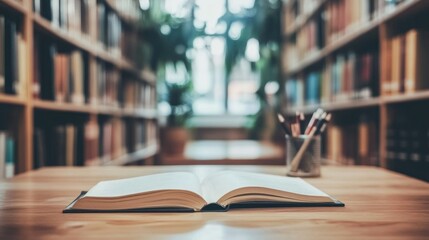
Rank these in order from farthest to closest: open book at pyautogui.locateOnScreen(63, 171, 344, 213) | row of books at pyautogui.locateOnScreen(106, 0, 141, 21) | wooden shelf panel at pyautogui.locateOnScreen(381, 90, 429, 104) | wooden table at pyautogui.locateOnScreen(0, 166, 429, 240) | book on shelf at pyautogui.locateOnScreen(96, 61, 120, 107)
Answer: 1. row of books at pyautogui.locateOnScreen(106, 0, 141, 21)
2. book on shelf at pyautogui.locateOnScreen(96, 61, 120, 107)
3. wooden shelf panel at pyautogui.locateOnScreen(381, 90, 429, 104)
4. open book at pyautogui.locateOnScreen(63, 171, 344, 213)
5. wooden table at pyautogui.locateOnScreen(0, 166, 429, 240)

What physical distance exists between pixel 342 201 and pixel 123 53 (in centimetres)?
325

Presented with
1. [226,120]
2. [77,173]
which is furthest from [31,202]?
[226,120]

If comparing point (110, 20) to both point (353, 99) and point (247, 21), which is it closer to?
point (247, 21)

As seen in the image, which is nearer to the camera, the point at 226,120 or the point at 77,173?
the point at 77,173

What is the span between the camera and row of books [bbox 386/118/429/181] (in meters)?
1.89

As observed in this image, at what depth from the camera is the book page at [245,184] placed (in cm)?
84

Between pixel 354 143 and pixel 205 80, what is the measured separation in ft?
9.97

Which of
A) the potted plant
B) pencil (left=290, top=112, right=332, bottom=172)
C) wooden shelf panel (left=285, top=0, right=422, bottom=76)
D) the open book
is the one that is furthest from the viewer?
the potted plant

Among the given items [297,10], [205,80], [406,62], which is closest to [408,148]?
[406,62]

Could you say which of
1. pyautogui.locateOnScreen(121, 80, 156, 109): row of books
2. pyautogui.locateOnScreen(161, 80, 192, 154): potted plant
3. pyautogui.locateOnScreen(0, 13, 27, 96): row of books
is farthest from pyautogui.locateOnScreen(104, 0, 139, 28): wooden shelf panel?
pyautogui.locateOnScreen(0, 13, 27, 96): row of books

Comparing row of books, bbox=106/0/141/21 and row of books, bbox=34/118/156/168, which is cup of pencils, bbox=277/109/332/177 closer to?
row of books, bbox=34/118/156/168

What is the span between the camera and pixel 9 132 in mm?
1891

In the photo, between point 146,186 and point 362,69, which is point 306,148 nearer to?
point 146,186

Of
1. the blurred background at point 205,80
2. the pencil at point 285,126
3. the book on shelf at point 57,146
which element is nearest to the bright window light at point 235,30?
the blurred background at point 205,80
